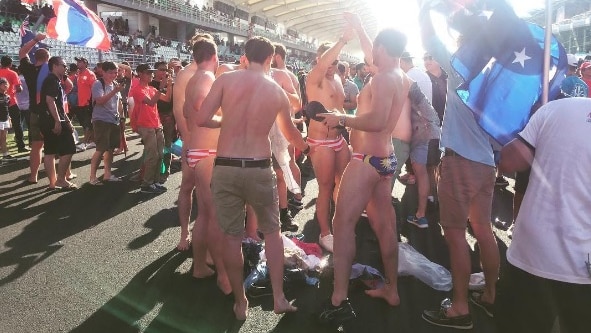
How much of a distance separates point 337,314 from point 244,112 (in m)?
1.51

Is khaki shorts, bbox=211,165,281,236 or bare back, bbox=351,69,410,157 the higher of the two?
bare back, bbox=351,69,410,157

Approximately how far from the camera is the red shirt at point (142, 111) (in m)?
6.70

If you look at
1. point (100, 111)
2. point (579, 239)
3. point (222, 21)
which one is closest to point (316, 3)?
point (222, 21)

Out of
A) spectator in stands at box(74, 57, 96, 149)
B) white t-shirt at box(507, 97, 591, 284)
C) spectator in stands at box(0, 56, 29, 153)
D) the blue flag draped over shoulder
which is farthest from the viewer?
spectator in stands at box(74, 57, 96, 149)

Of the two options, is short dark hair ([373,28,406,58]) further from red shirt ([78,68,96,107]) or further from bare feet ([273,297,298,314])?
red shirt ([78,68,96,107])

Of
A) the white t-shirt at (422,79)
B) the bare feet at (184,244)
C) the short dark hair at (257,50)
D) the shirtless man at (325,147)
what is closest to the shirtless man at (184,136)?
the bare feet at (184,244)

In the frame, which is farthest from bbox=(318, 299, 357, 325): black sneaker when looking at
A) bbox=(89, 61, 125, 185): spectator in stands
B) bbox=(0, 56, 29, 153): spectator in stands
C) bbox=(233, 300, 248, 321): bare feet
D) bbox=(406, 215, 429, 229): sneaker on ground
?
bbox=(0, 56, 29, 153): spectator in stands

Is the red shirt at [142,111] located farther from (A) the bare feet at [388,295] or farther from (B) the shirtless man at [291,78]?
(A) the bare feet at [388,295]

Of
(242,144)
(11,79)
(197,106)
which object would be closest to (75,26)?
(11,79)

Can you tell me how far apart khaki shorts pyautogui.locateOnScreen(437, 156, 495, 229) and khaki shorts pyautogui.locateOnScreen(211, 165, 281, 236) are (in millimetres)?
1174

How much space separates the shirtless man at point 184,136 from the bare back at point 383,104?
160cm

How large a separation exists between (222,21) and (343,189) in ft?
165

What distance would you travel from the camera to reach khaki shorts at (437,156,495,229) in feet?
9.55

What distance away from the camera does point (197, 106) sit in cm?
348
